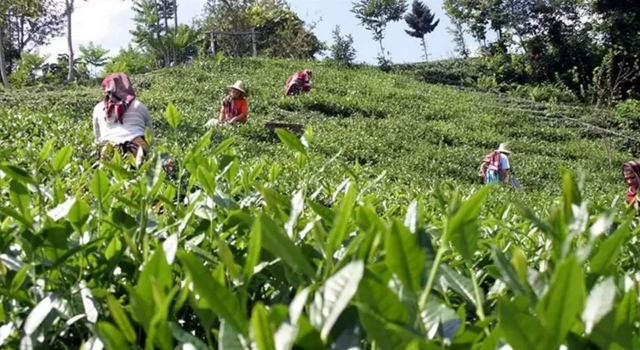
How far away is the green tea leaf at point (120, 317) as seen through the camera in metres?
0.58

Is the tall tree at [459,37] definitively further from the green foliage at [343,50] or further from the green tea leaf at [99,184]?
the green tea leaf at [99,184]

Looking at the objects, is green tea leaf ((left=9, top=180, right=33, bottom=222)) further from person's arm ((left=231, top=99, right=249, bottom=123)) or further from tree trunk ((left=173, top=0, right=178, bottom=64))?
tree trunk ((left=173, top=0, right=178, bottom=64))

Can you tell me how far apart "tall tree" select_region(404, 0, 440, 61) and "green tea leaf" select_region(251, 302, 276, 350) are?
55.7 m

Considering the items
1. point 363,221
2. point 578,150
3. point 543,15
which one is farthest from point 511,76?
point 363,221

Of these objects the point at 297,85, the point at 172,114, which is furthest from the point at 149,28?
the point at 172,114

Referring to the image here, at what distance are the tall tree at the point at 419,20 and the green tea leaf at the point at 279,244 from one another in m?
55.6

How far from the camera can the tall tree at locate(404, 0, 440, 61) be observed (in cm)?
5616

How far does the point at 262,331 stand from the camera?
494mm

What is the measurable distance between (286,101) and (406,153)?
14.8 ft

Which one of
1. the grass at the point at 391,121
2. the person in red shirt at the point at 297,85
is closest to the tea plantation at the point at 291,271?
the grass at the point at 391,121

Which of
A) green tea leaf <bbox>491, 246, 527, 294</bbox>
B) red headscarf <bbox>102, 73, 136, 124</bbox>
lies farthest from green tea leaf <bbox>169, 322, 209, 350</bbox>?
red headscarf <bbox>102, 73, 136, 124</bbox>

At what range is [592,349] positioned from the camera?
1.99 ft

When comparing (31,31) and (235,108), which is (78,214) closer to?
(235,108)

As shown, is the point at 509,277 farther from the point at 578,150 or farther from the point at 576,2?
the point at 576,2
